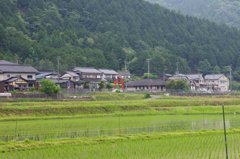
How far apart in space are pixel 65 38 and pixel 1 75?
1249 inches

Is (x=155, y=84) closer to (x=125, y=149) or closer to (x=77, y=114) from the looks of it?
(x=77, y=114)

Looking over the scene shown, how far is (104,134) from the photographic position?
860 inches

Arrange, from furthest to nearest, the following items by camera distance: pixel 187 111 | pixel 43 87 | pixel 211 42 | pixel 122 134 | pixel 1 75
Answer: pixel 211 42 < pixel 1 75 < pixel 43 87 < pixel 187 111 < pixel 122 134

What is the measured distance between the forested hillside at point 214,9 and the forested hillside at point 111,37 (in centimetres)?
4951

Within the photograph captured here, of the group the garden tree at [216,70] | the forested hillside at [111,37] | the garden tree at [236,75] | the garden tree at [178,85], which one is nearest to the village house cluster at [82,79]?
the garden tree at [178,85]

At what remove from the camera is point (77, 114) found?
32.4 meters

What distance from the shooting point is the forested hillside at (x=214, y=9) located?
525ft

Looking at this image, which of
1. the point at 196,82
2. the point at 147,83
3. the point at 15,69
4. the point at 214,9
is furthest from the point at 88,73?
the point at 214,9

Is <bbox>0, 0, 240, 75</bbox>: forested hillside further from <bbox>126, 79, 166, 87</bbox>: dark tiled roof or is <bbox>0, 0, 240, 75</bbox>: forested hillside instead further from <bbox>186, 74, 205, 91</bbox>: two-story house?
<bbox>126, 79, 166, 87</bbox>: dark tiled roof

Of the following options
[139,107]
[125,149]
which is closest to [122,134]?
[125,149]

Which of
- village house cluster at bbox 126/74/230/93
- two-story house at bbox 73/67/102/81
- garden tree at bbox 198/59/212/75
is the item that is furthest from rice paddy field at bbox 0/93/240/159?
garden tree at bbox 198/59/212/75

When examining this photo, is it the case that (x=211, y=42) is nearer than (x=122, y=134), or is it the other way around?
(x=122, y=134)

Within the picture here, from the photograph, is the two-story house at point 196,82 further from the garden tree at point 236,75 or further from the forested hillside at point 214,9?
the forested hillside at point 214,9

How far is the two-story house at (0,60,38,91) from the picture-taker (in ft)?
153
